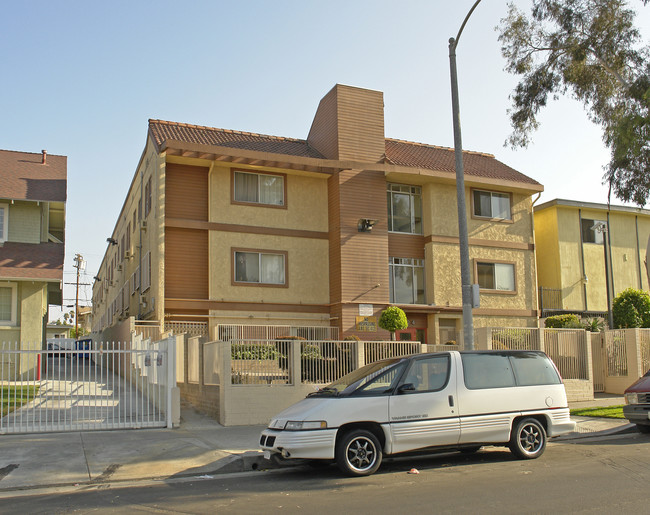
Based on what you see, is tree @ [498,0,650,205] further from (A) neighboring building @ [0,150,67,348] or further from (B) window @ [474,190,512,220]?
(A) neighboring building @ [0,150,67,348]

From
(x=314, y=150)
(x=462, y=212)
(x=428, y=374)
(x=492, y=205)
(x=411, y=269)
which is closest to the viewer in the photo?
(x=428, y=374)

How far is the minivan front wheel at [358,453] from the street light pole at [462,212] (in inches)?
158

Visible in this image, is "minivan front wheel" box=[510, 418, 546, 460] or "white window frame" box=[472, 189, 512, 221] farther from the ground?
"white window frame" box=[472, 189, 512, 221]

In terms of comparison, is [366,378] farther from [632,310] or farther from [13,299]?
[632,310]

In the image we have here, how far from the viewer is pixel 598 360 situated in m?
20.3

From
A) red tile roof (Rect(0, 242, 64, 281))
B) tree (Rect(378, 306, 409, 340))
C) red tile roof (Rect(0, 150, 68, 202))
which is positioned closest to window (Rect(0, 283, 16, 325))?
red tile roof (Rect(0, 242, 64, 281))

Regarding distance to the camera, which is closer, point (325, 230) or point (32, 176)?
point (32, 176)

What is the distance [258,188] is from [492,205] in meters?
9.88

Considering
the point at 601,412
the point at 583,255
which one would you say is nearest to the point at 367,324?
the point at 601,412

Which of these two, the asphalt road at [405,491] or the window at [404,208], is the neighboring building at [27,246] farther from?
the asphalt road at [405,491]

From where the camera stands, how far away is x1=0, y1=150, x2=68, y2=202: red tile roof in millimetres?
21875

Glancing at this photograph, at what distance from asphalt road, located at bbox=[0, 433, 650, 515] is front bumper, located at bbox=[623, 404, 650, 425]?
2709 mm

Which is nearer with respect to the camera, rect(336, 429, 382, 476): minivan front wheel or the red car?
rect(336, 429, 382, 476): minivan front wheel

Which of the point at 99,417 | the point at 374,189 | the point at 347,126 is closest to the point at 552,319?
the point at 374,189
